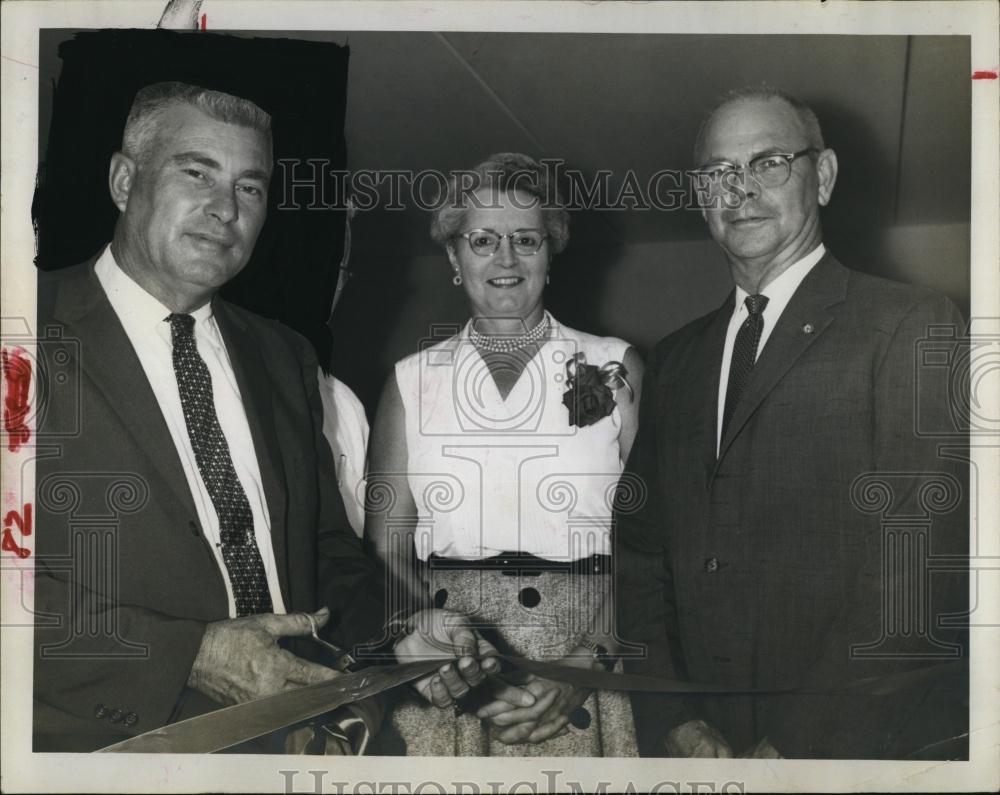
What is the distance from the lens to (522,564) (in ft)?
8.79

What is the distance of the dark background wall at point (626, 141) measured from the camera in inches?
107

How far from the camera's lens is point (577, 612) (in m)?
2.68

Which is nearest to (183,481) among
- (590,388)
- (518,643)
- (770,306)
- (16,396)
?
(16,396)

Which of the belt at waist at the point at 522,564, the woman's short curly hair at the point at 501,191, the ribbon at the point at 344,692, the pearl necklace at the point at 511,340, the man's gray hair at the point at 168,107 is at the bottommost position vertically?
the ribbon at the point at 344,692

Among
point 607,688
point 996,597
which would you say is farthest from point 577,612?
point 996,597

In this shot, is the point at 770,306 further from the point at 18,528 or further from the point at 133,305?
the point at 18,528

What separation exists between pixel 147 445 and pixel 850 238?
1660mm

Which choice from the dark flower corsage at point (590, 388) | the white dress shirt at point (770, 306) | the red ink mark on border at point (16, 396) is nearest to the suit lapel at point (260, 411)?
the red ink mark on border at point (16, 396)

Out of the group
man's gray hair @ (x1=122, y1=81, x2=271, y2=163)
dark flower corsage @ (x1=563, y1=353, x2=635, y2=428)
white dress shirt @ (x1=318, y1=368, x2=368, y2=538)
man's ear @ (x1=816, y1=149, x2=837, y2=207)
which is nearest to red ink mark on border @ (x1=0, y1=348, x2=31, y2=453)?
man's gray hair @ (x1=122, y1=81, x2=271, y2=163)

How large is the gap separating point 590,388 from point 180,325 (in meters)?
0.95

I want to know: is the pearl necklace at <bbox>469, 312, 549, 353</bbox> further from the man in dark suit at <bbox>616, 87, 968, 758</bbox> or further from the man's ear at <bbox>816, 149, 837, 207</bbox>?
the man's ear at <bbox>816, 149, 837, 207</bbox>

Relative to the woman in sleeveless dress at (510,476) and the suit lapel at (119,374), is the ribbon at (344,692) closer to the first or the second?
the woman in sleeveless dress at (510,476)

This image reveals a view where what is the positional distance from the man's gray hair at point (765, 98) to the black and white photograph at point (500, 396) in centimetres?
1

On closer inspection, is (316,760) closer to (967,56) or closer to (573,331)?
(573,331)
